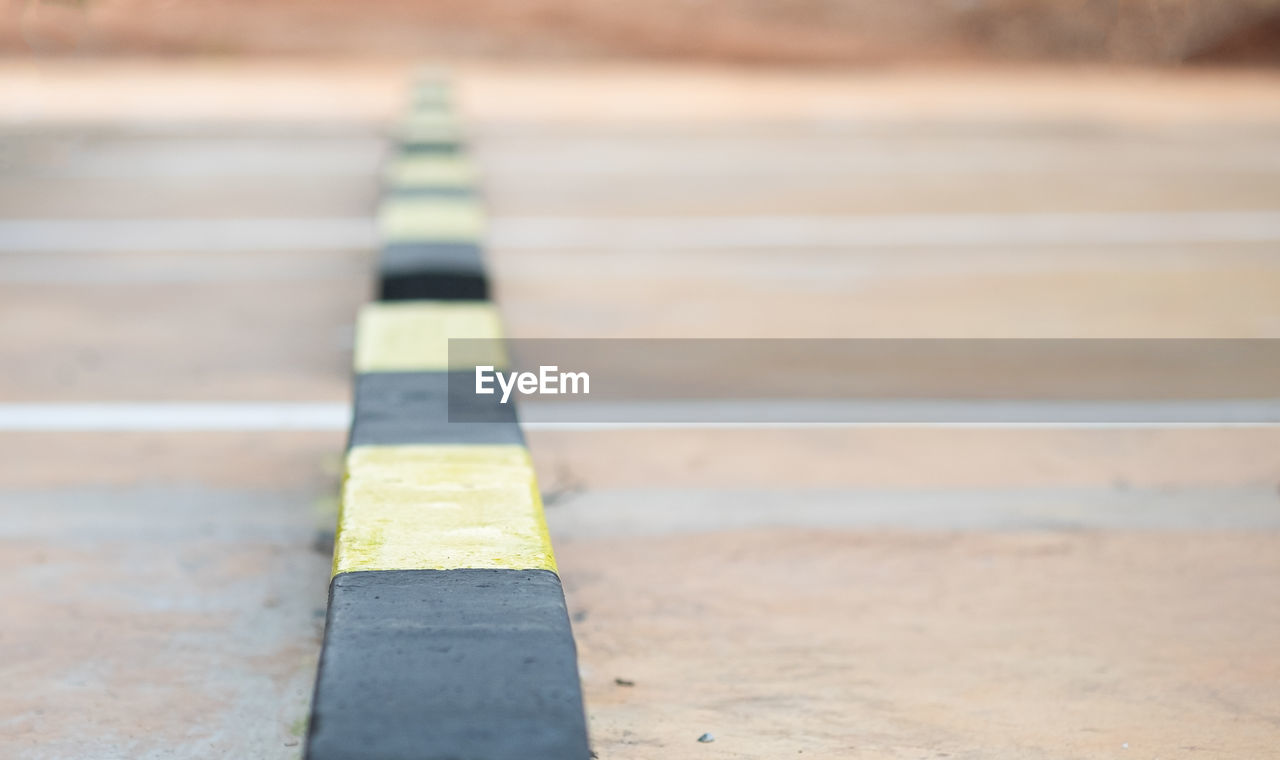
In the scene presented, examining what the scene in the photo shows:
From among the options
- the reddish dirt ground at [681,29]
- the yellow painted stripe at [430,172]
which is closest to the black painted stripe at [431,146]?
the yellow painted stripe at [430,172]

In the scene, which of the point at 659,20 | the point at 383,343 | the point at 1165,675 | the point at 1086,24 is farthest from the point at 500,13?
the point at 1165,675

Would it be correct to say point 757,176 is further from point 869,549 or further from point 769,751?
point 769,751

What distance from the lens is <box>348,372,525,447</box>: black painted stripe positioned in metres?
2.55

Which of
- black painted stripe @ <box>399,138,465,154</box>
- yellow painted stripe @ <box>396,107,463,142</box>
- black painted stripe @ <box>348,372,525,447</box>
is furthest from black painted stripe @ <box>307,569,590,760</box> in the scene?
yellow painted stripe @ <box>396,107,463,142</box>

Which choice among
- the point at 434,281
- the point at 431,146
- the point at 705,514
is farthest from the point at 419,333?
the point at 431,146

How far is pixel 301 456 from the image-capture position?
2.93m

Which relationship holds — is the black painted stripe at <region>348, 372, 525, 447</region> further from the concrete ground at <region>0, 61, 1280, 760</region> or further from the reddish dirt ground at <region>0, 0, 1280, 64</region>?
the reddish dirt ground at <region>0, 0, 1280, 64</region>

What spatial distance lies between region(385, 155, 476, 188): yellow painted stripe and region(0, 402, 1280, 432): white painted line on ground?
6.96 feet

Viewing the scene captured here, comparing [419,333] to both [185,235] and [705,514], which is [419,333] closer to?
[705,514]

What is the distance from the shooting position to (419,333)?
3.25 m

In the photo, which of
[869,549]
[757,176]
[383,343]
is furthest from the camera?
[757,176]

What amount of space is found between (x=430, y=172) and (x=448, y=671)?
162 inches

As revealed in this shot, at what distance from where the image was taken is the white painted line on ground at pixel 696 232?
5.18m

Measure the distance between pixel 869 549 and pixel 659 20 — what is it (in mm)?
14083
